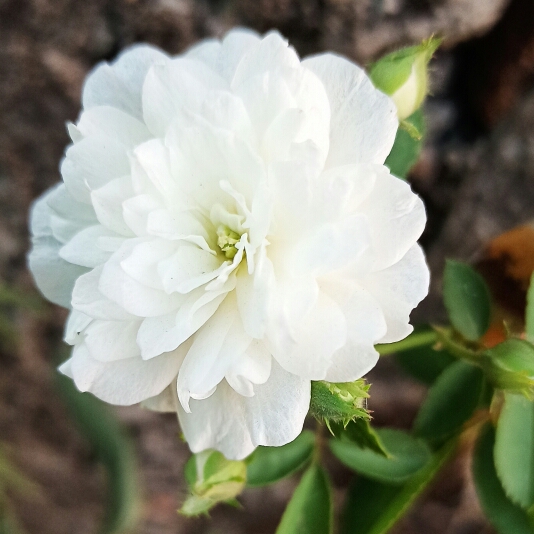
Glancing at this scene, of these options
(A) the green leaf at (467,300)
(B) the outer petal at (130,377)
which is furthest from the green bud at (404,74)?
(B) the outer petal at (130,377)

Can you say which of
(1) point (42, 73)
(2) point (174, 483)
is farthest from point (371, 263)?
(2) point (174, 483)

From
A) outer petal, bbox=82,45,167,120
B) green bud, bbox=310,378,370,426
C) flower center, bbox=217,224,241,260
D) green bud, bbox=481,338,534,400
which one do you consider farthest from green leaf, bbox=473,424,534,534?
outer petal, bbox=82,45,167,120

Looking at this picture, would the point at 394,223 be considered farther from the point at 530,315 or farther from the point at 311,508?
the point at 311,508

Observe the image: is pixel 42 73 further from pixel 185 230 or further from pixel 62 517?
pixel 62 517

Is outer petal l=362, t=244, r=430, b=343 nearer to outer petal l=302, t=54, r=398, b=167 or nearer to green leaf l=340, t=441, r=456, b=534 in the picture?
outer petal l=302, t=54, r=398, b=167

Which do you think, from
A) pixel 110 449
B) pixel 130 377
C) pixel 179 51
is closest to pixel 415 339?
pixel 130 377

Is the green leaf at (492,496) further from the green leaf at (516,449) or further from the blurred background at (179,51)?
the blurred background at (179,51)
